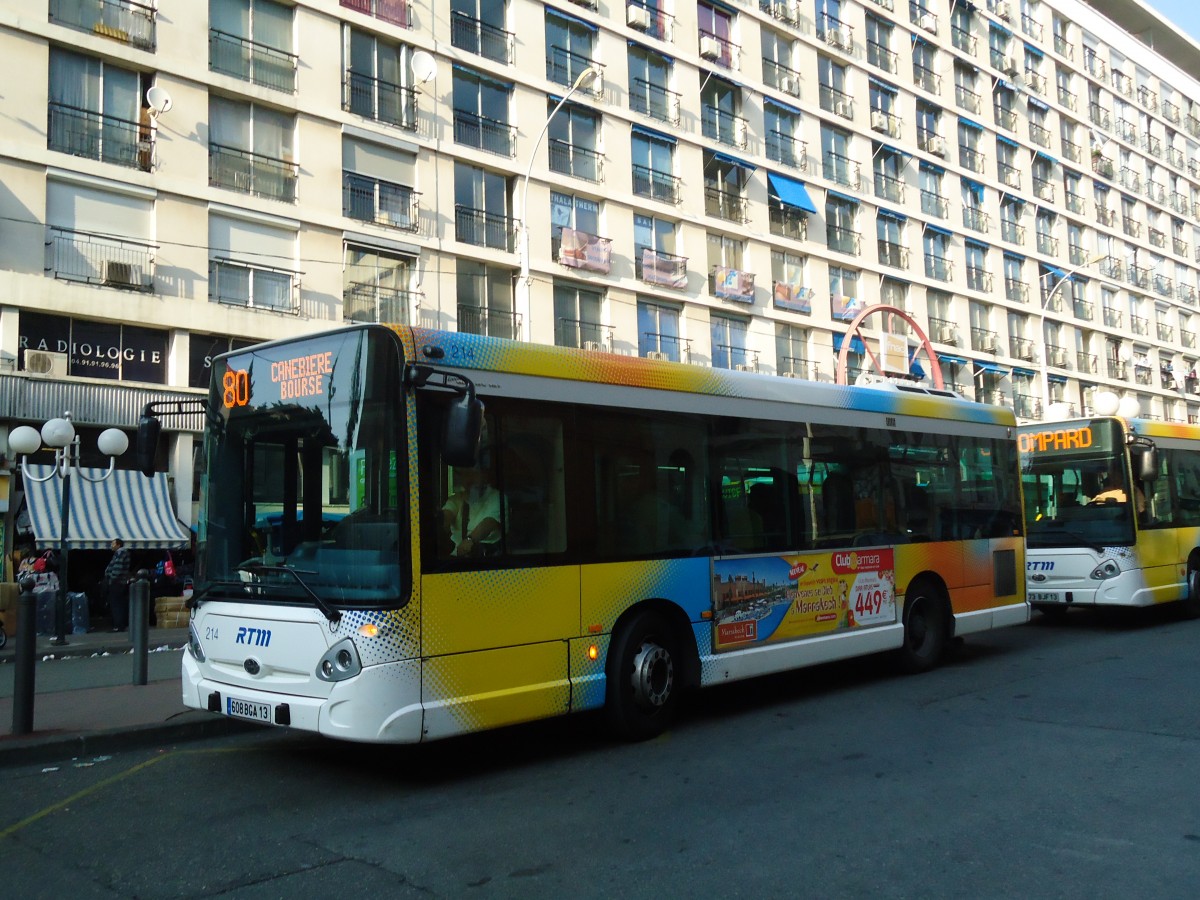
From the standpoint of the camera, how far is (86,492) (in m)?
20.0

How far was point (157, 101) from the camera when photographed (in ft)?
71.4

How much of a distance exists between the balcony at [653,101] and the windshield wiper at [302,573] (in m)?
26.6

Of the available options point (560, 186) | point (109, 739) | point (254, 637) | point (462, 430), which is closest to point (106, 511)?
point (109, 739)

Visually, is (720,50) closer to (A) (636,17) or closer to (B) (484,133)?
(A) (636,17)

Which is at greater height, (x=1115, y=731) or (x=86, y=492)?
(x=86, y=492)

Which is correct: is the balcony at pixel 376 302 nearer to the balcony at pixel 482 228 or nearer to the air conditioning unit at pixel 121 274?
the balcony at pixel 482 228

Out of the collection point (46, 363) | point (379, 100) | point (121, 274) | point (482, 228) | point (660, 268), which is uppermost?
point (379, 100)

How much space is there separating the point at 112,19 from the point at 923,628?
20.8 m

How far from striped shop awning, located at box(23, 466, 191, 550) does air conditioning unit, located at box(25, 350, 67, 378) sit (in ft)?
6.12

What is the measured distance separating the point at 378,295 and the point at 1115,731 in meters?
20.6

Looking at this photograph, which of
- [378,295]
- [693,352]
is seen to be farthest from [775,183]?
[378,295]

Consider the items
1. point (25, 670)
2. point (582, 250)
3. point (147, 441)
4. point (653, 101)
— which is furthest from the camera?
point (653, 101)

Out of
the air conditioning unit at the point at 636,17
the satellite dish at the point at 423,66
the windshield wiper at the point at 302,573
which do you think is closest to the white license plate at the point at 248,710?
the windshield wiper at the point at 302,573

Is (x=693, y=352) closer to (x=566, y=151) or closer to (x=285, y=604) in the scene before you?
(x=566, y=151)
